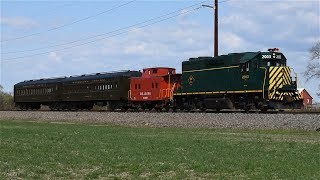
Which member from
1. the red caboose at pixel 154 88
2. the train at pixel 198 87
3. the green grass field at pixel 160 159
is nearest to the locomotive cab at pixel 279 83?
the train at pixel 198 87

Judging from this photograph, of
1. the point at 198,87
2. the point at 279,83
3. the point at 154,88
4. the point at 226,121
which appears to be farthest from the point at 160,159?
the point at 154,88

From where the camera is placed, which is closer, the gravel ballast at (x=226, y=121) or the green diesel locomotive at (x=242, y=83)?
the gravel ballast at (x=226, y=121)

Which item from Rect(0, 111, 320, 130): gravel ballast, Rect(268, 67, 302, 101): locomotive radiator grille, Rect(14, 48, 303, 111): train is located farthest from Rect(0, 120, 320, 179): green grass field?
Rect(14, 48, 303, 111): train

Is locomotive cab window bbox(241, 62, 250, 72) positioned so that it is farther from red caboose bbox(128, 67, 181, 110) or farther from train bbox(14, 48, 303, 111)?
red caboose bbox(128, 67, 181, 110)

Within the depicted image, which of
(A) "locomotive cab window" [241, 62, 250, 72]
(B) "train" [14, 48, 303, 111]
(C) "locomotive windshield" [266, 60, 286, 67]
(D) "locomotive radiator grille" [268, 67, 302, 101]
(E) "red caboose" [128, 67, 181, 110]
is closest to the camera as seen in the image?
(D) "locomotive radiator grille" [268, 67, 302, 101]

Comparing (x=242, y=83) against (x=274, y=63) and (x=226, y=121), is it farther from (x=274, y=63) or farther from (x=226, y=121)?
(x=226, y=121)

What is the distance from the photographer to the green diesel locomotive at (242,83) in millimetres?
Result: 30406

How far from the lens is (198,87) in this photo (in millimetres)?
35844

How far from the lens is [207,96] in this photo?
35.0 m

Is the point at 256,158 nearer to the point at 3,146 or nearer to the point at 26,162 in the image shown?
the point at 26,162

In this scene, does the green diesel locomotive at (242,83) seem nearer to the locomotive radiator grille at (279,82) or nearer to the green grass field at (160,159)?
the locomotive radiator grille at (279,82)

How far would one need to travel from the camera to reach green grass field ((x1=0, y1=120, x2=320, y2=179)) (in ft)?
31.2

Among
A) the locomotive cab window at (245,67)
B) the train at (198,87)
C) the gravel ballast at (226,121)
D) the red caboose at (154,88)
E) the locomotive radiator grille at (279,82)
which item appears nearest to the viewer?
the gravel ballast at (226,121)

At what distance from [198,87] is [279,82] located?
7259mm
